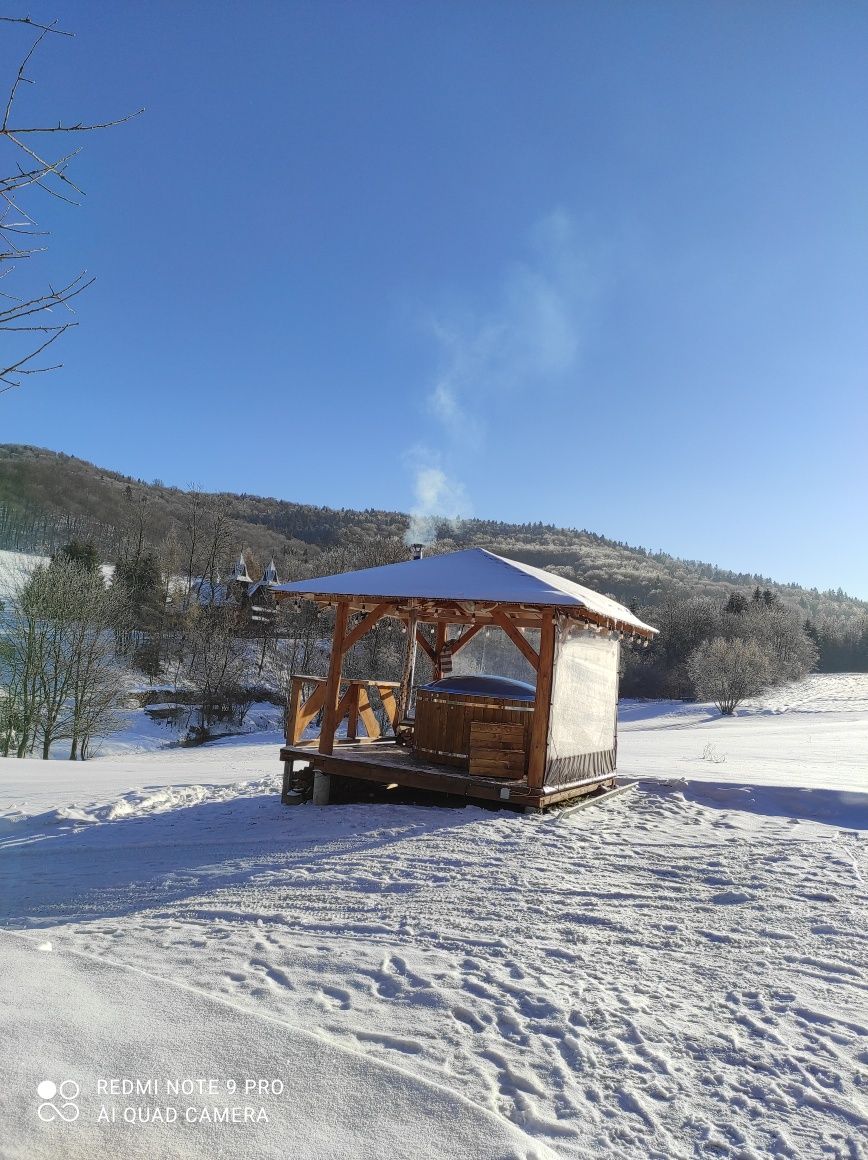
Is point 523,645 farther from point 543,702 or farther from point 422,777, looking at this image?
point 422,777

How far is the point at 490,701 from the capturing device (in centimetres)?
911

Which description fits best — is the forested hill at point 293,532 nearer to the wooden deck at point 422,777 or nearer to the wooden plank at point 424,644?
the wooden plank at point 424,644

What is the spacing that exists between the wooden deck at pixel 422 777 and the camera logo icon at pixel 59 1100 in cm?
639

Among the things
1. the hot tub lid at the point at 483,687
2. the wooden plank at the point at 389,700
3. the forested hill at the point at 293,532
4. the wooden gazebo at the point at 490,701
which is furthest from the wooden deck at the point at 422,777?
the forested hill at the point at 293,532

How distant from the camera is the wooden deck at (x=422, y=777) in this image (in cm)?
832

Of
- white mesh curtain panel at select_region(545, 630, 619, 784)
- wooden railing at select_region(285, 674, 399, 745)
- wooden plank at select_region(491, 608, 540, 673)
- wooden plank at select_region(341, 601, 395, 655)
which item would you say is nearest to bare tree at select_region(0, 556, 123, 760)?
wooden railing at select_region(285, 674, 399, 745)

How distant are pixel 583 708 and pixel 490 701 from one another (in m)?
1.54

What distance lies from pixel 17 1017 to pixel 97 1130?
786mm

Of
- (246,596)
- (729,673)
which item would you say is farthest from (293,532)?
(729,673)

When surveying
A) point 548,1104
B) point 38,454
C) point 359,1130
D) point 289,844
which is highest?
point 38,454

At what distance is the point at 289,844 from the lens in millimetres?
7336

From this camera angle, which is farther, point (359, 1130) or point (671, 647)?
point (671, 647)

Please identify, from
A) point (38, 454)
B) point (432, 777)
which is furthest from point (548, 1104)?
point (38, 454)

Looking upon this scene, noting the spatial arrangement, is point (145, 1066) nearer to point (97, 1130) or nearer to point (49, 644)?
point (97, 1130)
